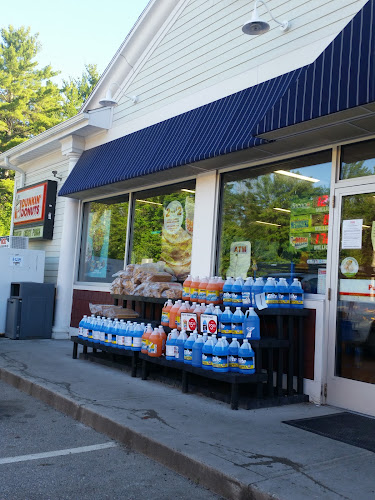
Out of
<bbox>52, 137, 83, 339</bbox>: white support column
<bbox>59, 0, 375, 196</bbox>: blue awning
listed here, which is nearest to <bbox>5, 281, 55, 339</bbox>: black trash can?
<bbox>52, 137, 83, 339</bbox>: white support column

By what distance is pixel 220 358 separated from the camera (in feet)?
18.2

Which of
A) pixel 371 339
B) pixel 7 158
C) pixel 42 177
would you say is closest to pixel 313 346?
pixel 371 339

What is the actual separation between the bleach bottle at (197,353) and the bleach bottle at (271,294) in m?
0.90

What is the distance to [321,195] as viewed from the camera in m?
6.34

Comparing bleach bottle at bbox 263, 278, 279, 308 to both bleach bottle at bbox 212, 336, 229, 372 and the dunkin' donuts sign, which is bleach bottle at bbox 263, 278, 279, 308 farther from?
the dunkin' donuts sign

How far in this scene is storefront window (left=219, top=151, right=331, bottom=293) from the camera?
249 inches

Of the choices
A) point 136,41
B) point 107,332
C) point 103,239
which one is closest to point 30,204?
point 103,239

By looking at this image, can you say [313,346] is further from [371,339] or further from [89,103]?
[89,103]

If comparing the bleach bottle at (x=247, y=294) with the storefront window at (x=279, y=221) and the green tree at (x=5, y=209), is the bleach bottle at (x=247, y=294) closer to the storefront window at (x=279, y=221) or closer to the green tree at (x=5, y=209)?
the storefront window at (x=279, y=221)

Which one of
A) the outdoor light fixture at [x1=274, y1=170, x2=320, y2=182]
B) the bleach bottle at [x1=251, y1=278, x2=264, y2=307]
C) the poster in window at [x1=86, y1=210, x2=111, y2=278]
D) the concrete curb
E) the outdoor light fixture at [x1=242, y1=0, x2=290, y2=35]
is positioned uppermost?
the outdoor light fixture at [x1=242, y1=0, x2=290, y2=35]

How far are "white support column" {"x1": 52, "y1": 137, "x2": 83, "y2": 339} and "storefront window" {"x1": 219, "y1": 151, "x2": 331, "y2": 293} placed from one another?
4.65 meters

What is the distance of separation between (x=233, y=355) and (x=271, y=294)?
0.86m

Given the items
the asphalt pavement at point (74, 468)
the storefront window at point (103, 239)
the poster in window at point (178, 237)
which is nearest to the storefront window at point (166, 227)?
the poster in window at point (178, 237)

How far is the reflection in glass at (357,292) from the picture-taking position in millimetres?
5578
